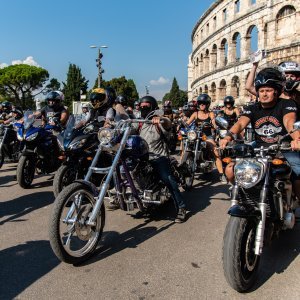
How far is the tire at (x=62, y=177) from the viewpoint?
5242 millimetres

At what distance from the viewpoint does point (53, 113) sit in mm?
7359

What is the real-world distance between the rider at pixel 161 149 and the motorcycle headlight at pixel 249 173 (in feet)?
6.33

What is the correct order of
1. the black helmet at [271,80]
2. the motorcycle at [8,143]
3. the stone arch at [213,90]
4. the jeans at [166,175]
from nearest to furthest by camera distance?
1. the black helmet at [271,80]
2. the jeans at [166,175]
3. the motorcycle at [8,143]
4. the stone arch at [213,90]

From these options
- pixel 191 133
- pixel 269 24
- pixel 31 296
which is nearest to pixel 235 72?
pixel 269 24

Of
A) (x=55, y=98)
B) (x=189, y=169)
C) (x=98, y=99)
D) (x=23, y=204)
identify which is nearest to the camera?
(x=23, y=204)

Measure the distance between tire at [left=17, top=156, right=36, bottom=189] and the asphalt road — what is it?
1.45 m

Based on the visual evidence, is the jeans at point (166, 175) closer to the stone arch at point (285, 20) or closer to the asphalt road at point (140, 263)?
the asphalt road at point (140, 263)

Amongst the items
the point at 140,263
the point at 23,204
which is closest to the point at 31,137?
the point at 23,204

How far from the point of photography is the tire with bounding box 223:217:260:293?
2.84 metres

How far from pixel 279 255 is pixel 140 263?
4.84ft

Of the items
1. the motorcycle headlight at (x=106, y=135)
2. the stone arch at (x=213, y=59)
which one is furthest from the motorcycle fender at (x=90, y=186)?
the stone arch at (x=213, y=59)

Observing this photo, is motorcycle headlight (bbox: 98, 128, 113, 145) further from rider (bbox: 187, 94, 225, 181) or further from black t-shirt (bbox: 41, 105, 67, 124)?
rider (bbox: 187, 94, 225, 181)

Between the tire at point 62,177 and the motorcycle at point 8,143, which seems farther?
the motorcycle at point 8,143

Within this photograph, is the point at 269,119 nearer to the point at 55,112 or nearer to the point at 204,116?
the point at 204,116
